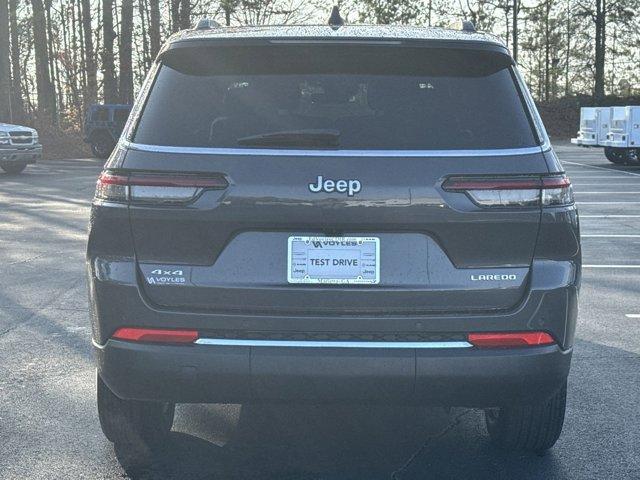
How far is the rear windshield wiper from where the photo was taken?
3385mm

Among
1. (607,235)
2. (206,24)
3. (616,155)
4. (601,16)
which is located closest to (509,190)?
(206,24)

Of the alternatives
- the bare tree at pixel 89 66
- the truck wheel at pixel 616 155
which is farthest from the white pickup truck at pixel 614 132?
the bare tree at pixel 89 66

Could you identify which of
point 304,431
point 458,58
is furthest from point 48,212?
point 458,58

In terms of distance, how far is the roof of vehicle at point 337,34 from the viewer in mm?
3658

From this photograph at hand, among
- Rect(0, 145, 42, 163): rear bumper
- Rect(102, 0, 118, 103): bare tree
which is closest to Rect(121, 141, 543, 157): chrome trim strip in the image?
Rect(0, 145, 42, 163): rear bumper

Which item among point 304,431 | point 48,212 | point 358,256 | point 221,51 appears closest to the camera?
point 358,256

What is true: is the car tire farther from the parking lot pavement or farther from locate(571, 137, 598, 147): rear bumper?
locate(571, 137, 598, 147): rear bumper

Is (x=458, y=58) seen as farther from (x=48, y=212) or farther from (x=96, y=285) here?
(x=48, y=212)

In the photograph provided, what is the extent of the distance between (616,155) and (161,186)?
2468 centimetres

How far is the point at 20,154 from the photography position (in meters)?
24.4

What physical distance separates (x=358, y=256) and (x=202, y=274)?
21.7 inches

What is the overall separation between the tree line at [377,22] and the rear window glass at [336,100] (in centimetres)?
3836

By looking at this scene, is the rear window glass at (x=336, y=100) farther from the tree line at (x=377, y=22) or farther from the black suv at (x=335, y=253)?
the tree line at (x=377, y=22)

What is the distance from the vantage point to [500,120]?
351 centimetres
